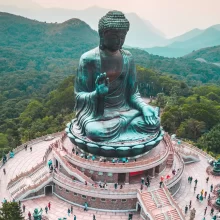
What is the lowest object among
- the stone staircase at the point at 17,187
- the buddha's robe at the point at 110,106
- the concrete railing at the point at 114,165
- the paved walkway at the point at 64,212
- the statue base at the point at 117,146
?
the paved walkway at the point at 64,212

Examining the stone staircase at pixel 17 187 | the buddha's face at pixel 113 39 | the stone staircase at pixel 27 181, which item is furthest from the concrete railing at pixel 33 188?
the buddha's face at pixel 113 39

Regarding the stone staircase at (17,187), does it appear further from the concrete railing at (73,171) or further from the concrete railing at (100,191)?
the concrete railing at (100,191)

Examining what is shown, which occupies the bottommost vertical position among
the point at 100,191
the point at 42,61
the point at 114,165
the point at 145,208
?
the point at 42,61

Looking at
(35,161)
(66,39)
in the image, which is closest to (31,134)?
(35,161)

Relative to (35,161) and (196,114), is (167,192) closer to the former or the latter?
(35,161)

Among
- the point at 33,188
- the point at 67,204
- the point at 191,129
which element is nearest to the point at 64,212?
the point at 67,204

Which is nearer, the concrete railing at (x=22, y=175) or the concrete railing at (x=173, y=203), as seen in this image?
the concrete railing at (x=173, y=203)

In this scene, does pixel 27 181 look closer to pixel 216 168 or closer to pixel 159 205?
pixel 159 205

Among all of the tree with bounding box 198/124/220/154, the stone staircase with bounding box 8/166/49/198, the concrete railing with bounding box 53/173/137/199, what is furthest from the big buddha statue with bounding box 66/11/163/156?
the tree with bounding box 198/124/220/154
